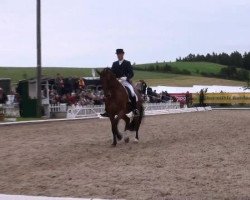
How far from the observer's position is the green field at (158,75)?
84.1 m

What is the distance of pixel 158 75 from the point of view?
3944 inches

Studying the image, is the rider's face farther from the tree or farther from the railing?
the tree

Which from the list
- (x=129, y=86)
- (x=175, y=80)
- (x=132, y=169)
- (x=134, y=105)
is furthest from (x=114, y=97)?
(x=175, y=80)

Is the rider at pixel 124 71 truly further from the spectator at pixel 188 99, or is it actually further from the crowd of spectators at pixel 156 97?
the spectator at pixel 188 99

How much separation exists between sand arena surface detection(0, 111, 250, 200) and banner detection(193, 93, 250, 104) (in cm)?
4215

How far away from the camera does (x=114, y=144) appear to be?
51.3 ft

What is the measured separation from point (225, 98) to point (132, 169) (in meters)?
48.8

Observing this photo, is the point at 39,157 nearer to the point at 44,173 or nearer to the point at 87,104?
the point at 44,173

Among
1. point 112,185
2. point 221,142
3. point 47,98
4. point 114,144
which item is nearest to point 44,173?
point 112,185

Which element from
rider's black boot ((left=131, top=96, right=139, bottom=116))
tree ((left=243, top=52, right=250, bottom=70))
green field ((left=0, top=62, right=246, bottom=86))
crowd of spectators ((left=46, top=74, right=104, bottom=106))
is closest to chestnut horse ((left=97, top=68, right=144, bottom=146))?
rider's black boot ((left=131, top=96, right=139, bottom=116))

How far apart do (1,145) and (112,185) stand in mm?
8001

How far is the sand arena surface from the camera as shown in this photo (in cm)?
856

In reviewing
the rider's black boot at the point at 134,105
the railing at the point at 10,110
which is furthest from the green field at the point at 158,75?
the rider's black boot at the point at 134,105

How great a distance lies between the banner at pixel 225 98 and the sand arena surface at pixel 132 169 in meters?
42.2
